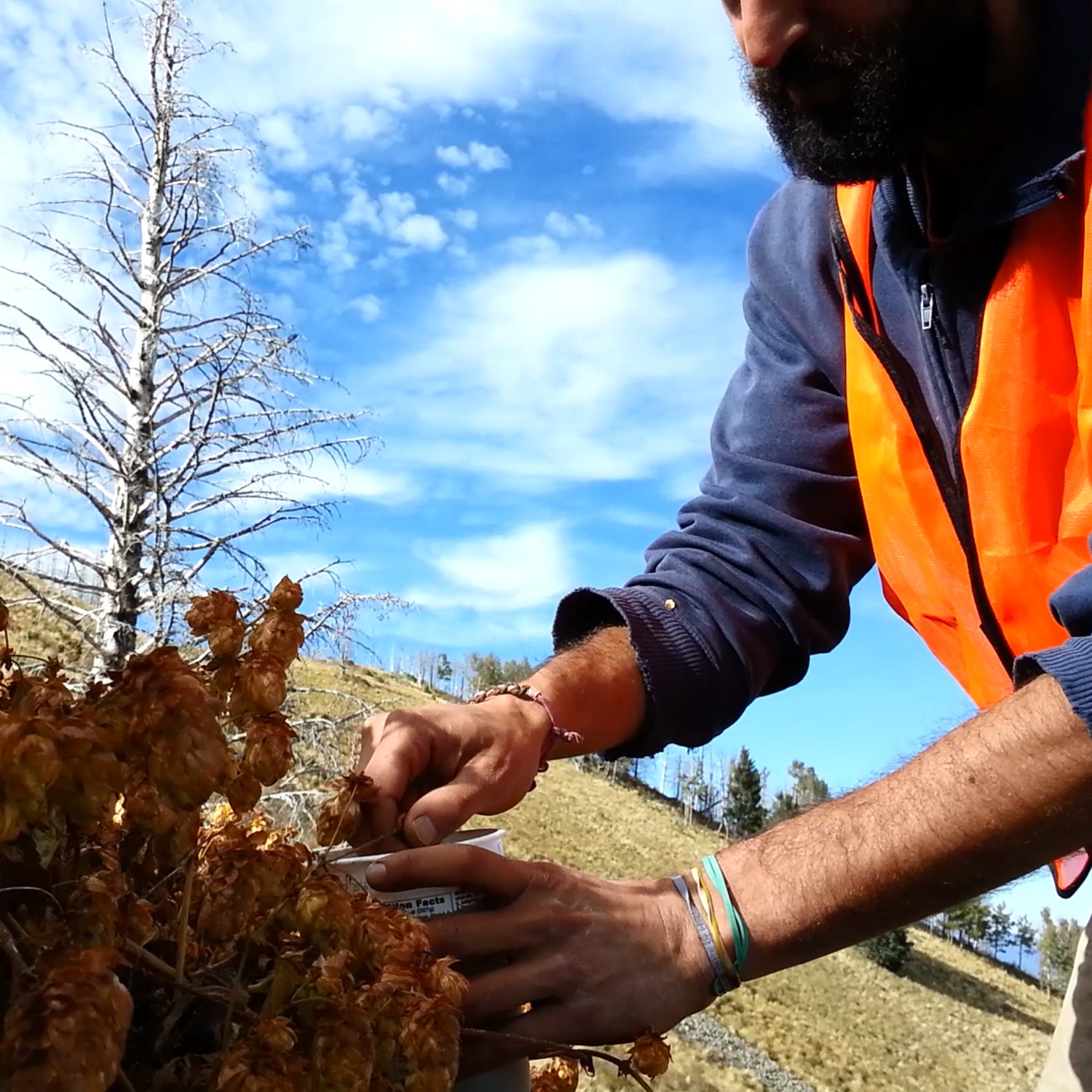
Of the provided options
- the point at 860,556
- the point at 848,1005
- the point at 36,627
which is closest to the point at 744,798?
the point at 848,1005

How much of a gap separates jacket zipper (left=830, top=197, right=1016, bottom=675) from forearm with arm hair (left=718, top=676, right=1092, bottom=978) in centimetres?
74

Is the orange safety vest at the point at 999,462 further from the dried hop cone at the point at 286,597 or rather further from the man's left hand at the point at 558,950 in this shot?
the dried hop cone at the point at 286,597

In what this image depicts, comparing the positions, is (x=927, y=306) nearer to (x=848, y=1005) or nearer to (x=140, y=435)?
(x=140, y=435)

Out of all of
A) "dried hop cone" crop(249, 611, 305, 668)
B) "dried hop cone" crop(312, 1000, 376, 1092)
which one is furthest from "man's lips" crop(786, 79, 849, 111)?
"dried hop cone" crop(312, 1000, 376, 1092)

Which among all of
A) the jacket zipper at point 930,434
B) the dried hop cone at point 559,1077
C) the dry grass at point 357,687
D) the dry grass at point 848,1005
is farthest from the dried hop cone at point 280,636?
the dry grass at point 357,687

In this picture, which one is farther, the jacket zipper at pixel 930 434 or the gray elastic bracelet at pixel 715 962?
the jacket zipper at pixel 930 434

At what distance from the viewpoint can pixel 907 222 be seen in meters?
2.44

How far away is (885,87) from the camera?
2244mm

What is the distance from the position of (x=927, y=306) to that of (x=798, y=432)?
0.53 meters

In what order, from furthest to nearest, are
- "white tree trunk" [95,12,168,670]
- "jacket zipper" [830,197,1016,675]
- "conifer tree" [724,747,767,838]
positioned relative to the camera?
1. "conifer tree" [724,747,767,838]
2. "white tree trunk" [95,12,168,670]
3. "jacket zipper" [830,197,1016,675]

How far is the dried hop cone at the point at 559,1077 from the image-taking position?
132cm

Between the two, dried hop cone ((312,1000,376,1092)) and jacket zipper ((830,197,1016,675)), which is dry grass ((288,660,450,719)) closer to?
jacket zipper ((830,197,1016,675))

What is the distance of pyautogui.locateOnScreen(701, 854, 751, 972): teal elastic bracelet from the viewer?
1503 mm

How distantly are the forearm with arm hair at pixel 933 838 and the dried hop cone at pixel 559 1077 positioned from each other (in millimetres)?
333
